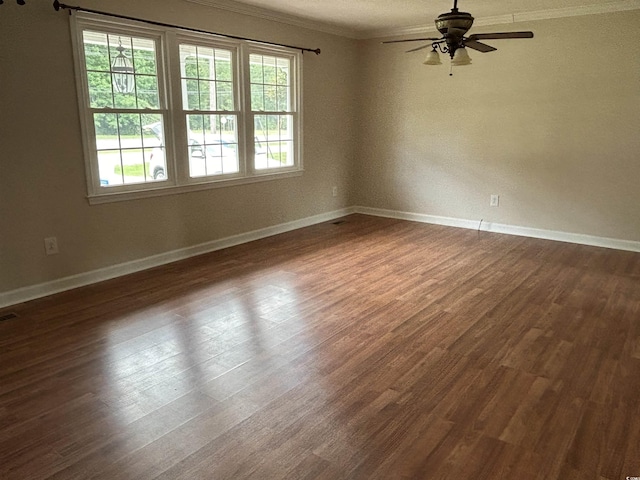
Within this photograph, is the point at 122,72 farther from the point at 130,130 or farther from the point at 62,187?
the point at 62,187

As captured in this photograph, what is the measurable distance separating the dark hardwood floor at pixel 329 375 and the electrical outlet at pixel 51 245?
353 mm

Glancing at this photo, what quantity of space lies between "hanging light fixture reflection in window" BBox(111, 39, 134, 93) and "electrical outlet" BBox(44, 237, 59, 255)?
53.0 inches

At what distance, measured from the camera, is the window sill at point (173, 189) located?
4.12 metres

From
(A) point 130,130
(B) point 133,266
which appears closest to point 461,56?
(A) point 130,130

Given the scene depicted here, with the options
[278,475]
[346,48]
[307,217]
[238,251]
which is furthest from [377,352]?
[346,48]

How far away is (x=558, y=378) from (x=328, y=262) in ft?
8.19

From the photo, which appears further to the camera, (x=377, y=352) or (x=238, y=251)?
(x=238, y=251)

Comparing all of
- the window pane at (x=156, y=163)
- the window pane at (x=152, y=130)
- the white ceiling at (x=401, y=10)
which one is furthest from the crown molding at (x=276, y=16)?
the window pane at (x=156, y=163)

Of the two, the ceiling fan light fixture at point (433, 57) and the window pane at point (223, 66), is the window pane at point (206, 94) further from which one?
the ceiling fan light fixture at point (433, 57)

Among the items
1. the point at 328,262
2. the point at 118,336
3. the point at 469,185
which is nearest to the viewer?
the point at 118,336

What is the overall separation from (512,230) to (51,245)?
487cm

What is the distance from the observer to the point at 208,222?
509 centimetres

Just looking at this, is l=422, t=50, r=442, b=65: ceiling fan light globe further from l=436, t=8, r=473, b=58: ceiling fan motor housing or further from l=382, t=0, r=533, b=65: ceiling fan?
l=436, t=8, r=473, b=58: ceiling fan motor housing

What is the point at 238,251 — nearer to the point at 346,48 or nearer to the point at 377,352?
the point at 377,352
